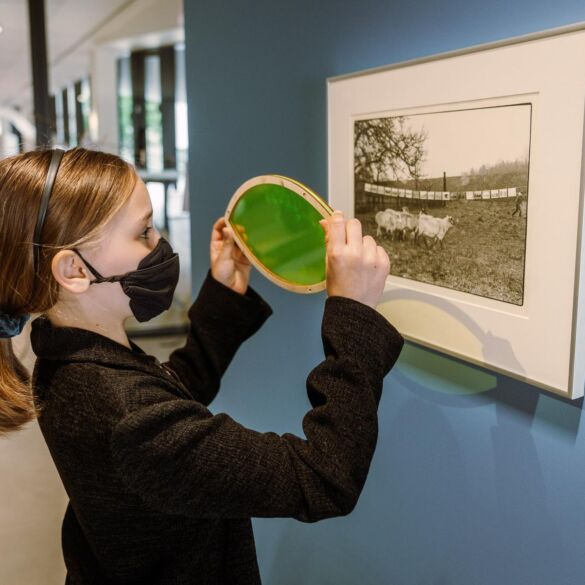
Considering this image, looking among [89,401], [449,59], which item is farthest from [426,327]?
[89,401]

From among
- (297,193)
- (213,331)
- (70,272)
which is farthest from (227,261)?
(70,272)

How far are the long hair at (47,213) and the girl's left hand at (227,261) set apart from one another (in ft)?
1.07

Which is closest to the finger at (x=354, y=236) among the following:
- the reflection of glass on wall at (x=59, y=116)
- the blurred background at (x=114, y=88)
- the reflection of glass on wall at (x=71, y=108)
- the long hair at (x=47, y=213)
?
the long hair at (x=47, y=213)

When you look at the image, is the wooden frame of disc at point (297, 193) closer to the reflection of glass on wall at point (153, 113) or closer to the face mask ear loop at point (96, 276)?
the face mask ear loop at point (96, 276)

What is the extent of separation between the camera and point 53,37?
5273mm

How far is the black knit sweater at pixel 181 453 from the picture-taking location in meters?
0.78

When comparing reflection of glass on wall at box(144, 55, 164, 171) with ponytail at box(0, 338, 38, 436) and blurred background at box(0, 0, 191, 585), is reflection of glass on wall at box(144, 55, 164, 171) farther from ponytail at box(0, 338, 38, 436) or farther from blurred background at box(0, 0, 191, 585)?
ponytail at box(0, 338, 38, 436)

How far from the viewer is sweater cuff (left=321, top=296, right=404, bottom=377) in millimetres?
829

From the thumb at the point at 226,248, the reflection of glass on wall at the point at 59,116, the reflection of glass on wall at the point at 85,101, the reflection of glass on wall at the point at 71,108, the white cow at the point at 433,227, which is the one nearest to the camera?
the white cow at the point at 433,227

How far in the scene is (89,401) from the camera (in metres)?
0.83

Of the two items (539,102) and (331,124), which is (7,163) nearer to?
(331,124)

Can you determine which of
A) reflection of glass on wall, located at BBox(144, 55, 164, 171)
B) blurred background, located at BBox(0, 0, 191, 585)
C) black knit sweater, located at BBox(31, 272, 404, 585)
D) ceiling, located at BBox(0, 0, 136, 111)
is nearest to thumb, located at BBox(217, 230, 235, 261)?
black knit sweater, located at BBox(31, 272, 404, 585)

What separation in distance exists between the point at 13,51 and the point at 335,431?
530cm

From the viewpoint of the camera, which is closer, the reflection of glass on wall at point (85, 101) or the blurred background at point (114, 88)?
the blurred background at point (114, 88)
